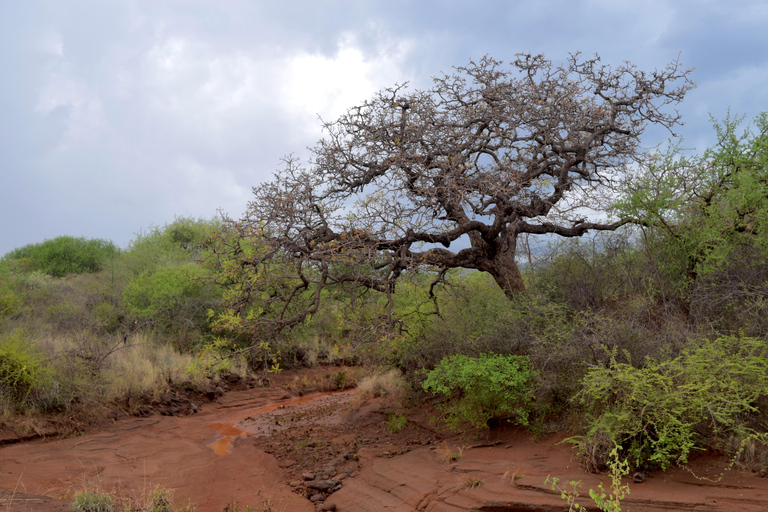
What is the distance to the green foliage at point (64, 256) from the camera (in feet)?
108

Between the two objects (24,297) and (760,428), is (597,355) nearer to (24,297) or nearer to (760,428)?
(760,428)

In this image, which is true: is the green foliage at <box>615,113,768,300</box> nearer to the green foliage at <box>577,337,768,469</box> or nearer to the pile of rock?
the green foliage at <box>577,337,768,469</box>

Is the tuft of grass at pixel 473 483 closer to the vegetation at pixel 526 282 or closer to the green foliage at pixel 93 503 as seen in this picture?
the vegetation at pixel 526 282

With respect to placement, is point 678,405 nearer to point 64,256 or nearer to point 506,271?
point 506,271

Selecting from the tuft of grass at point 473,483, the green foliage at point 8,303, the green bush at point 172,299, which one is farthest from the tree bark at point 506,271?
the green foliage at point 8,303

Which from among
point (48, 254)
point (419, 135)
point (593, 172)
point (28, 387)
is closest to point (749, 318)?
point (593, 172)

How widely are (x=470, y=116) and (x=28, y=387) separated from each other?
1063 cm

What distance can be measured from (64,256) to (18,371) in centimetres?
2771

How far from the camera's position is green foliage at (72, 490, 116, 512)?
6031mm

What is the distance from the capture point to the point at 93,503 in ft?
20.0

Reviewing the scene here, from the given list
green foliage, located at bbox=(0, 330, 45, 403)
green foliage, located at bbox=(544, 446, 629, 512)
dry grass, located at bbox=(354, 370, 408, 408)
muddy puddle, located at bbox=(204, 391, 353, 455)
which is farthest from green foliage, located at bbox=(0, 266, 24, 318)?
green foliage, located at bbox=(544, 446, 629, 512)

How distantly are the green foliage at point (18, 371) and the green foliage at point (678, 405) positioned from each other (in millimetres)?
10560

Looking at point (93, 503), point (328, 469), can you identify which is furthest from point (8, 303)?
point (328, 469)

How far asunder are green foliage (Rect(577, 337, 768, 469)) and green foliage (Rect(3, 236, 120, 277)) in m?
33.2
